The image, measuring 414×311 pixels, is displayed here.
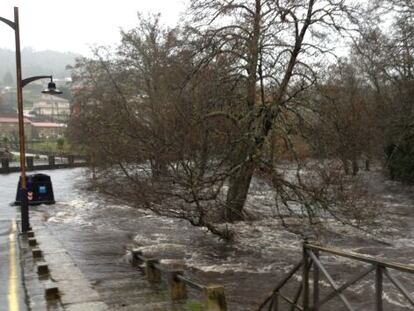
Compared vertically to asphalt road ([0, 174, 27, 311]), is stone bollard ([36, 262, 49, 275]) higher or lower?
higher

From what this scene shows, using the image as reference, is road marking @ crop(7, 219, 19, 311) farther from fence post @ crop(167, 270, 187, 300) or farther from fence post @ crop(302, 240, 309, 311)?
fence post @ crop(302, 240, 309, 311)

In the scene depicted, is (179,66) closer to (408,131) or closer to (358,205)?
(358,205)

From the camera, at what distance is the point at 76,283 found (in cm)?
1064

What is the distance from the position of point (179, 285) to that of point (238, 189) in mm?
10310

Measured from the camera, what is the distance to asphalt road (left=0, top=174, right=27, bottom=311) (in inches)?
363

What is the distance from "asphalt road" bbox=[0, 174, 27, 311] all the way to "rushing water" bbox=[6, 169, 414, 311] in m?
1.41

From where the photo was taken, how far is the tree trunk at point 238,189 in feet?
60.4

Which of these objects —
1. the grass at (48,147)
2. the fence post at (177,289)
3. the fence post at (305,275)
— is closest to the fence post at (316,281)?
the fence post at (305,275)

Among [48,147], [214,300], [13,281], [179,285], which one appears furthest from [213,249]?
[48,147]

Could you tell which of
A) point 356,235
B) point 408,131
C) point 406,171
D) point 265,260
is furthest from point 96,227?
point 406,171

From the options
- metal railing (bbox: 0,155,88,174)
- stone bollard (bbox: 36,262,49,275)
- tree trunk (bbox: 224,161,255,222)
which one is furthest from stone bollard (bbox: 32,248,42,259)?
metal railing (bbox: 0,155,88,174)

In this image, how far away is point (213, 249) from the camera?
17.8 m

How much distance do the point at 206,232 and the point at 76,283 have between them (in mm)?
10237

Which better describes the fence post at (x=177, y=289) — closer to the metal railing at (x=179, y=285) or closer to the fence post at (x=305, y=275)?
the metal railing at (x=179, y=285)
